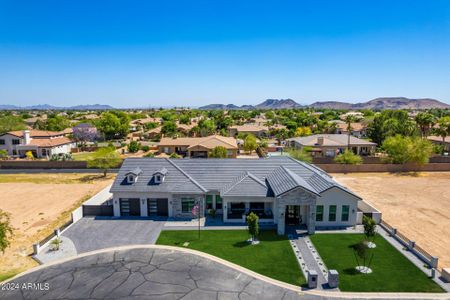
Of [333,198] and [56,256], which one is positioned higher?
[333,198]

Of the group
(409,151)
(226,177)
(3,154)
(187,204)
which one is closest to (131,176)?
(187,204)

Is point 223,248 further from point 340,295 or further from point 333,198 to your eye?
point 333,198

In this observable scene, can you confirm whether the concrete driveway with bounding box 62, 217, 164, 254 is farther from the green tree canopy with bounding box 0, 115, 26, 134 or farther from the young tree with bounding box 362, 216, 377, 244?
the green tree canopy with bounding box 0, 115, 26, 134

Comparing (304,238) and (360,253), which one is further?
(304,238)

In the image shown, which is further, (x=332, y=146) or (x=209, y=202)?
(x=332, y=146)

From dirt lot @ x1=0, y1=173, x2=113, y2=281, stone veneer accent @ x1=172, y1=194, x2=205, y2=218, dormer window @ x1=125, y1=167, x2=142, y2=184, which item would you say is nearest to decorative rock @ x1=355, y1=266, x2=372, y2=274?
stone veneer accent @ x1=172, y1=194, x2=205, y2=218

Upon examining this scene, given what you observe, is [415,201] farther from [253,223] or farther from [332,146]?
[332,146]

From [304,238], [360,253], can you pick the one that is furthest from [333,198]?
[360,253]
